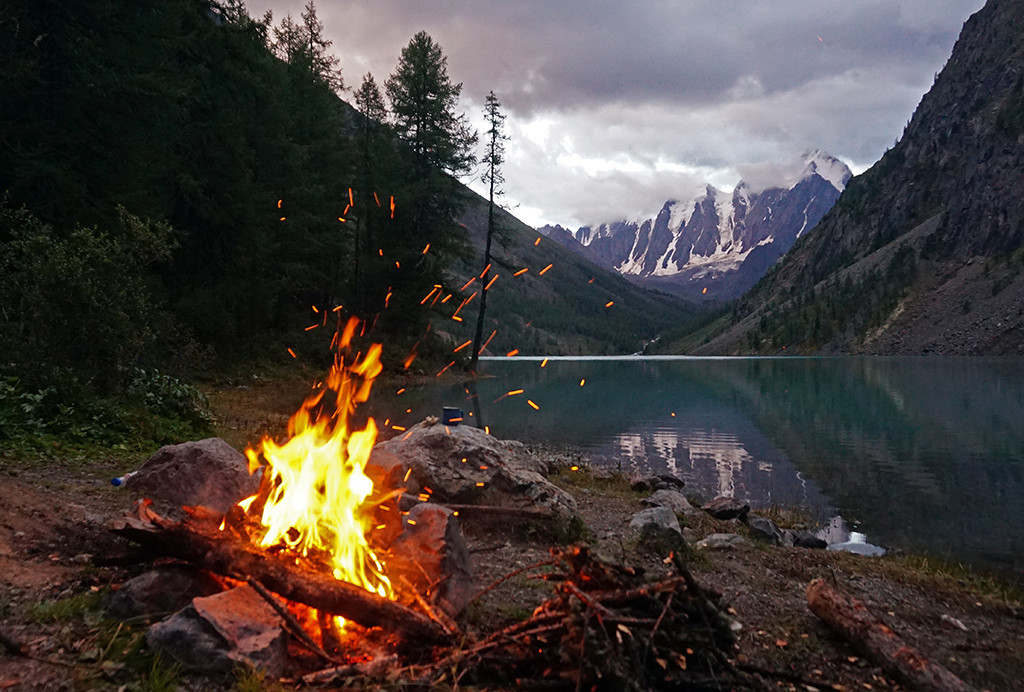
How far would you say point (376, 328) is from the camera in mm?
44312

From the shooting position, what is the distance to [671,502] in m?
14.4

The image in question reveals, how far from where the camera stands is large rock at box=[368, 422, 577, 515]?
1062 centimetres

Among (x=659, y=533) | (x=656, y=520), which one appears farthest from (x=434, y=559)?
(x=656, y=520)

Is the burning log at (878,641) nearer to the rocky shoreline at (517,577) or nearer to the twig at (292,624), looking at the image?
the rocky shoreline at (517,577)

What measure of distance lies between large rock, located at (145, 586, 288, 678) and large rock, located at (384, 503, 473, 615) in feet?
5.05

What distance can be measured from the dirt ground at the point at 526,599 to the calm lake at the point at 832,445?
428 cm

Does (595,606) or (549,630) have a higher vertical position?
(595,606)

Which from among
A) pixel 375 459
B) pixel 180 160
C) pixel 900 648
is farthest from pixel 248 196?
pixel 900 648

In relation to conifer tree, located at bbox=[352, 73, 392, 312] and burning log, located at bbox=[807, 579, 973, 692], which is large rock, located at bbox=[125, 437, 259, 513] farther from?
conifer tree, located at bbox=[352, 73, 392, 312]

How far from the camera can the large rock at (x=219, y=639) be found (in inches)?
190

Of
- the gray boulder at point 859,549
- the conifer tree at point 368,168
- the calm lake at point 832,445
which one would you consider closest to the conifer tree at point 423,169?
the conifer tree at point 368,168

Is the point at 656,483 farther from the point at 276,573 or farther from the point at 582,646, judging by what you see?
the point at 276,573

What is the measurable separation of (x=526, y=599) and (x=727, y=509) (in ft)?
28.9

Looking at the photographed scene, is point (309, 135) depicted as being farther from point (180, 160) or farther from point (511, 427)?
point (511, 427)
